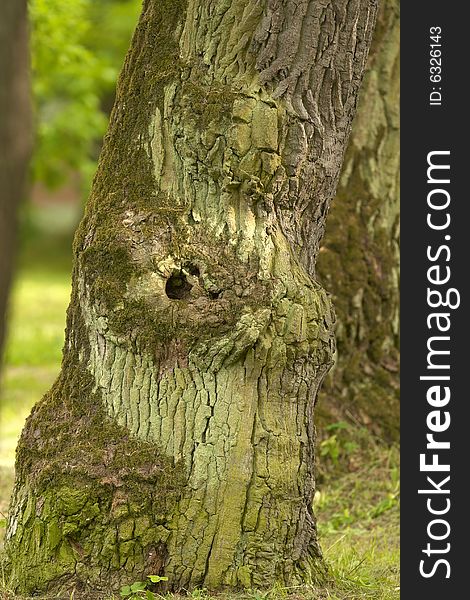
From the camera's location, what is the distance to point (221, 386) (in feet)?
15.0

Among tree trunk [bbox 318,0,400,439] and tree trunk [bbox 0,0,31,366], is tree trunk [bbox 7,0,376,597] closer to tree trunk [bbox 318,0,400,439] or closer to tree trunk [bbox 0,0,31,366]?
tree trunk [bbox 318,0,400,439]

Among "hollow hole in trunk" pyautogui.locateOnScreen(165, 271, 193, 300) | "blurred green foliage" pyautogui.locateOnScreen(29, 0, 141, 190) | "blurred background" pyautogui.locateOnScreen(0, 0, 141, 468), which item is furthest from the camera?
"blurred green foliage" pyautogui.locateOnScreen(29, 0, 141, 190)

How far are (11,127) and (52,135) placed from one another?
1113 centimetres

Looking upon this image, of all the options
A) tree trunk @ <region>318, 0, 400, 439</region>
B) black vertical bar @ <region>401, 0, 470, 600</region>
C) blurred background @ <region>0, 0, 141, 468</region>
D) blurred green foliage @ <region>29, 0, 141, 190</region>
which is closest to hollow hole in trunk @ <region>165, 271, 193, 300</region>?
black vertical bar @ <region>401, 0, 470, 600</region>

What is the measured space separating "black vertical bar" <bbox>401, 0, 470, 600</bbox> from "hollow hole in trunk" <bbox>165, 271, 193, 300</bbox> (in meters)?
1.01

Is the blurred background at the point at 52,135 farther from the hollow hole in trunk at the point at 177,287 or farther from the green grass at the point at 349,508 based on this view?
the hollow hole in trunk at the point at 177,287

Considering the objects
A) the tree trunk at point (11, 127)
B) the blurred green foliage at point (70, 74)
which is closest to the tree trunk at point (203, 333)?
the tree trunk at point (11, 127)

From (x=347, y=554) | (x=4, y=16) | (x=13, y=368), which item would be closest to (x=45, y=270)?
(x=13, y=368)

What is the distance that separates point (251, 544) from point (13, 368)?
36.9 feet

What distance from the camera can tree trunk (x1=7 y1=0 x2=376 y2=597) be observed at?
456cm

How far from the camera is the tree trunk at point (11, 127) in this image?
878 cm

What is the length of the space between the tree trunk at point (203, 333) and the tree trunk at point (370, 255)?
9.52 ft

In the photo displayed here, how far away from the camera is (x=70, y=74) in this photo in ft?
54.7

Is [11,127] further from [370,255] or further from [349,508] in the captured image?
[349,508]
